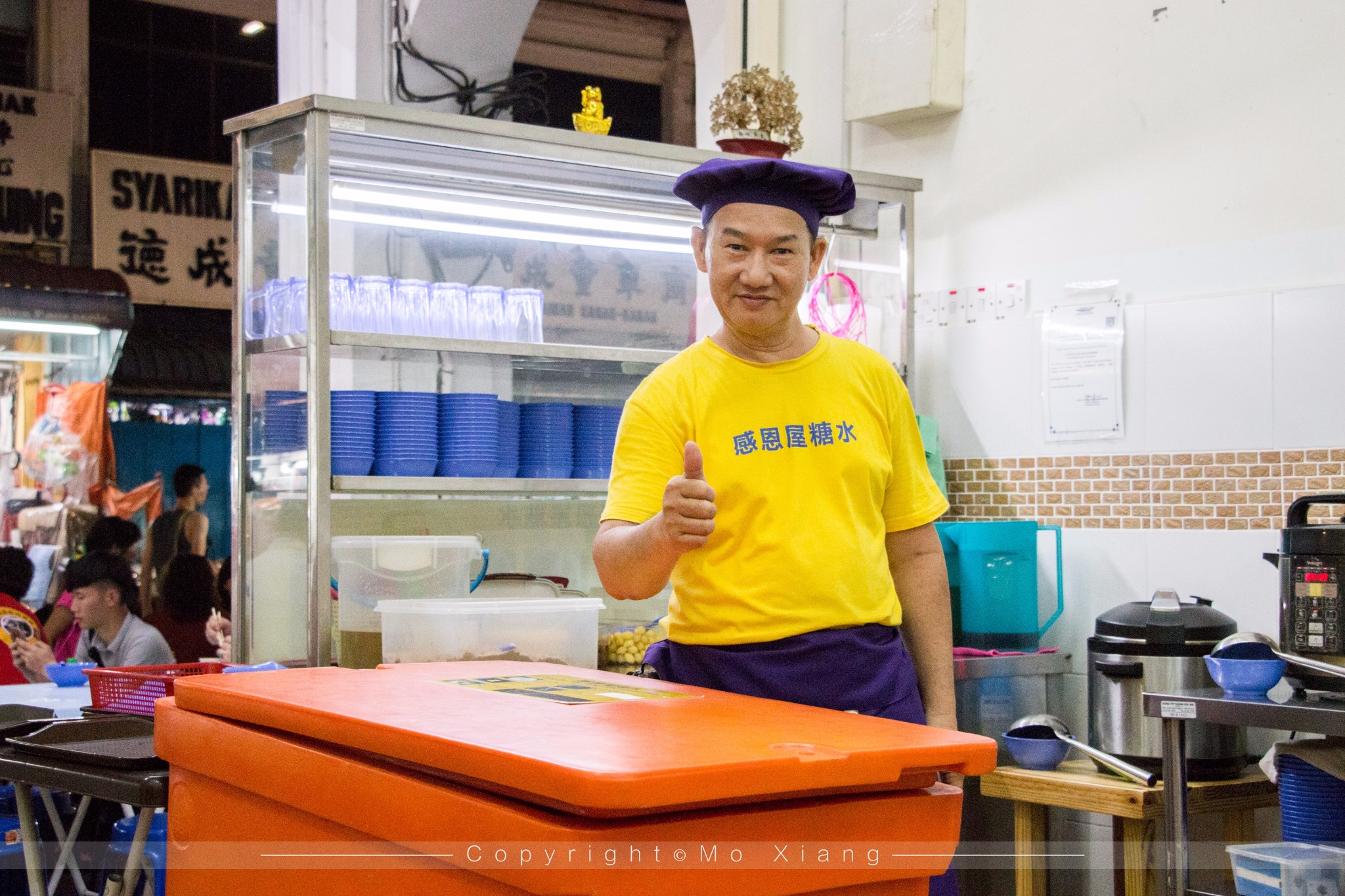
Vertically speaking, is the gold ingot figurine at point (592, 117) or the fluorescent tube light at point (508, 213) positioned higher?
the gold ingot figurine at point (592, 117)

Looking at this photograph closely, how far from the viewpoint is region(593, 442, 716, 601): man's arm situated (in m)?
1.46

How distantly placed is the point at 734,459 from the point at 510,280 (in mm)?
1996

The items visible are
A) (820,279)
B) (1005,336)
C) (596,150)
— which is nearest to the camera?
(596,150)

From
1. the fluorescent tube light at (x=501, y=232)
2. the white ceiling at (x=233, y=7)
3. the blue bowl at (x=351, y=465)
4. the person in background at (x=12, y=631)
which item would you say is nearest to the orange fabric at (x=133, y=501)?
the person in background at (x=12, y=631)

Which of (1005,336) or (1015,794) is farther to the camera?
(1005,336)

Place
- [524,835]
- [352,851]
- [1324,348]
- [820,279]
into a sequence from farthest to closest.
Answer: [820,279] → [1324,348] → [352,851] → [524,835]

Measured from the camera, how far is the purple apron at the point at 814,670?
176 cm

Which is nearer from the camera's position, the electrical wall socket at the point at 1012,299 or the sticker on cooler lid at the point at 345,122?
the sticker on cooler lid at the point at 345,122

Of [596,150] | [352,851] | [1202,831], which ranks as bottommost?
[1202,831]

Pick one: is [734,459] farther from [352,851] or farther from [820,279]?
[820,279]

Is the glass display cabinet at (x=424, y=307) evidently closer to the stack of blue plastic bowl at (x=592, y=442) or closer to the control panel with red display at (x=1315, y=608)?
A: the stack of blue plastic bowl at (x=592, y=442)

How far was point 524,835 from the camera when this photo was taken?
93cm

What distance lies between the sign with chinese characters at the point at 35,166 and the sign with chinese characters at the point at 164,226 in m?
0.29

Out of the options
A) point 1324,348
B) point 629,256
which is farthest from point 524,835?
point 629,256
